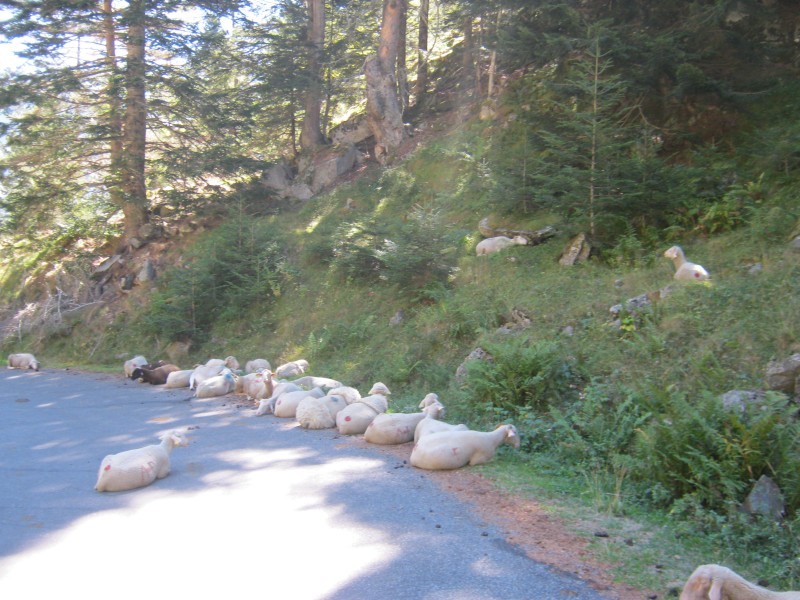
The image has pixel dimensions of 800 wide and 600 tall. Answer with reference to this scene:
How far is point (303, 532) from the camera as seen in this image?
20.2 ft

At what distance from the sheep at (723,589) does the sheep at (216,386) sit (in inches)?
500

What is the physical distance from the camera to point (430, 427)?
30.1ft

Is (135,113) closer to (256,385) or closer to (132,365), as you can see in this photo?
(132,365)

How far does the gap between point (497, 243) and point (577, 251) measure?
2.85m

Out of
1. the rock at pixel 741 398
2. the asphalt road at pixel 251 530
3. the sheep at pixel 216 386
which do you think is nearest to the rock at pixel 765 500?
the rock at pixel 741 398

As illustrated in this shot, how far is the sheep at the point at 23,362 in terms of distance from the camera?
2236 cm

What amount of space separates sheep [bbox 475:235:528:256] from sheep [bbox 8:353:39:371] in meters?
15.9

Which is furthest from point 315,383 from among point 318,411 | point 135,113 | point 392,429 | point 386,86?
point 135,113

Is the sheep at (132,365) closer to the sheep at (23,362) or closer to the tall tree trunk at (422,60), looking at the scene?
the sheep at (23,362)

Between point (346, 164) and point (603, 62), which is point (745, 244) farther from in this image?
point (346, 164)

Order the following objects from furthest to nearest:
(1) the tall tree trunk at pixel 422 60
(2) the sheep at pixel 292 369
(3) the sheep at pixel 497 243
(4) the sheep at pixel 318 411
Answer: (1) the tall tree trunk at pixel 422 60 < (3) the sheep at pixel 497 243 < (2) the sheep at pixel 292 369 < (4) the sheep at pixel 318 411

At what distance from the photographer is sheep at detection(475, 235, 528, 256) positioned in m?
16.5

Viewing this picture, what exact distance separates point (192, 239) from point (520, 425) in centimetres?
2153

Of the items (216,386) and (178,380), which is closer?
(216,386)
